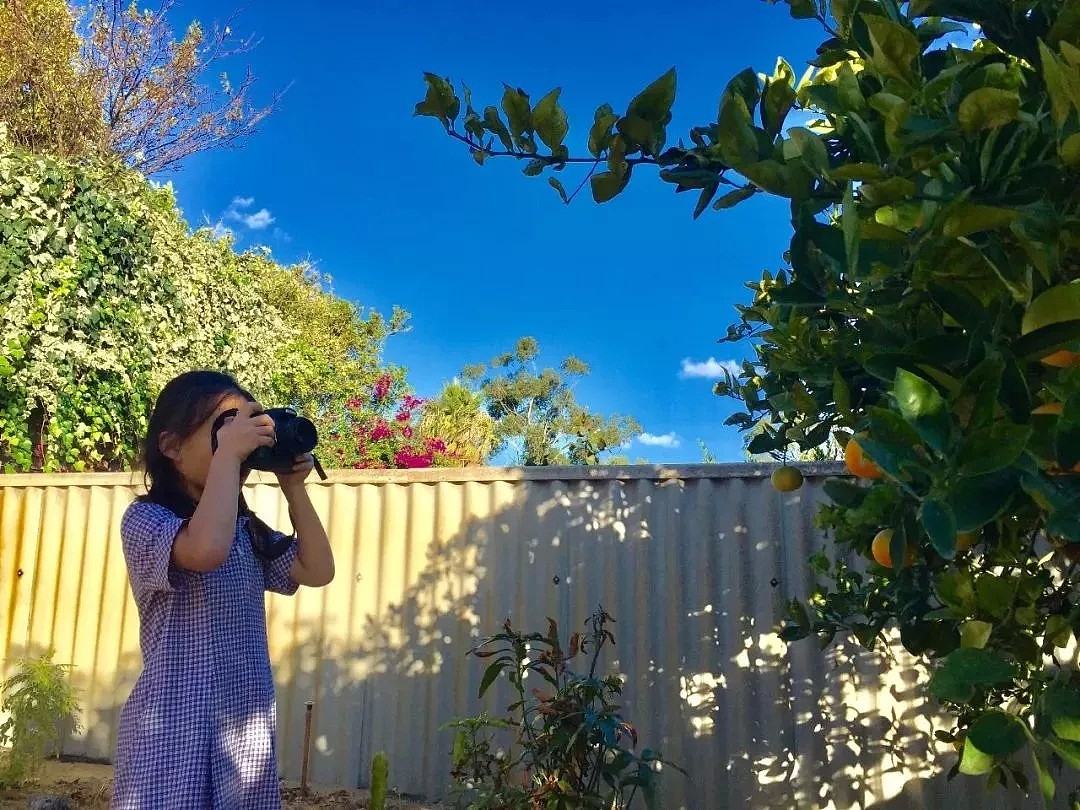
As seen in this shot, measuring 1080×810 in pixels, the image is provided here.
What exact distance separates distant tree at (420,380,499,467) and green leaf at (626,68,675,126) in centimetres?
821

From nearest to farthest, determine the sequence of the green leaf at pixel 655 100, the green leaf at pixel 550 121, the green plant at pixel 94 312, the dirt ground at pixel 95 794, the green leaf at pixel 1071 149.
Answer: the green leaf at pixel 1071 149 → the green leaf at pixel 655 100 → the green leaf at pixel 550 121 → the dirt ground at pixel 95 794 → the green plant at pixel 94 312

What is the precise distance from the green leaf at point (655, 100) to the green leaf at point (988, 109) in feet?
1.31

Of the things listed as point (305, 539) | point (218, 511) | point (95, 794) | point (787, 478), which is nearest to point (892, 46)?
point (787, 478)

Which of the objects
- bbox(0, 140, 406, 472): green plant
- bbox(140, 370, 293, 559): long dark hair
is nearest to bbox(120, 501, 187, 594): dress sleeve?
bbox(140, 370, 293, 559): long dark hair

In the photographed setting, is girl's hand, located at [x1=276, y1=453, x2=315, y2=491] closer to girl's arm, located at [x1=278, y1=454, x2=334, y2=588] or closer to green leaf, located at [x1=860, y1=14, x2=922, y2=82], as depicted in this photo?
girl's arm, located at [x1=278, y1=454, x2=334, y2=588]

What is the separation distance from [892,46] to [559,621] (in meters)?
3.32

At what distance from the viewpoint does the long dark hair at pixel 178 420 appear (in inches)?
70.9

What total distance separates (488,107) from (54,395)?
5.56 m

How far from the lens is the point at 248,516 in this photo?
1995mm

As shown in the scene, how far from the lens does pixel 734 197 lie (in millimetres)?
1153

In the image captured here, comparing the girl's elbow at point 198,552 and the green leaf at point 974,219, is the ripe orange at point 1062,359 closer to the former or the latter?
the green leaf at point 974,219

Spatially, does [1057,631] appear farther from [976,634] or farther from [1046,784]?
[1046,784]

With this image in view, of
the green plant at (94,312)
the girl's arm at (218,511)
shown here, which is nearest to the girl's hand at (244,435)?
the girl's arm at (218,511)

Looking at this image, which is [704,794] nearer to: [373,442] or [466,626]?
[466,626]
